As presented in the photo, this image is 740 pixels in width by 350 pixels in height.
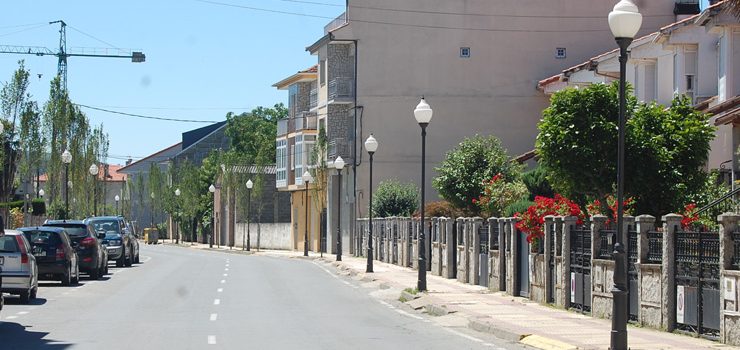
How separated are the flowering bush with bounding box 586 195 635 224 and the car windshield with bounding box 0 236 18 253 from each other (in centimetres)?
1354

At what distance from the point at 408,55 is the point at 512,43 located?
18.4 feet

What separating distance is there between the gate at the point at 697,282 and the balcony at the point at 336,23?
152 ft

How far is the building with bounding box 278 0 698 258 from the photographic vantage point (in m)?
61.9

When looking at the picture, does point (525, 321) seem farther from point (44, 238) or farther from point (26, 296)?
point (44, 238)

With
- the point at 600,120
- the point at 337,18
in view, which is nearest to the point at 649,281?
the point at 600,120

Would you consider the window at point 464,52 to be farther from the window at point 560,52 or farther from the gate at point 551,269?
the gate at point 551,269

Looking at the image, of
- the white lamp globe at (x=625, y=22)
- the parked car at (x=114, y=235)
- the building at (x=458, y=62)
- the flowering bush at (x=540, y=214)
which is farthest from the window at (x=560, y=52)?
the white lamp globe at (x=625, y=22)

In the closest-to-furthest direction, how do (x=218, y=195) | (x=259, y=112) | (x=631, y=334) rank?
(x=631, y=334) < (x=218, y=195) < (x=259, y=112)

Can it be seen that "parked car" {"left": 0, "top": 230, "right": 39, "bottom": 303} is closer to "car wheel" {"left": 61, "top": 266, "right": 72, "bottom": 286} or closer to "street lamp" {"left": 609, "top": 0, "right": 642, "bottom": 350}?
"car wheel" {"left": 61, "top": 266, "right": 72, "bottom": 286}

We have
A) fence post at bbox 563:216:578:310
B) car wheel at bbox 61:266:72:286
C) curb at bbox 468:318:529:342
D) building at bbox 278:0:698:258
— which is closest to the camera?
curb at bbox 468:318:529:342

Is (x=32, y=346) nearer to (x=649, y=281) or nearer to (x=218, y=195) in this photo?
(x=649, y=281)

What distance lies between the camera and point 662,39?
3578 cm

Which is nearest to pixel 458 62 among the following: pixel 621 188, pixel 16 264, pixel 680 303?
pixel 16 264

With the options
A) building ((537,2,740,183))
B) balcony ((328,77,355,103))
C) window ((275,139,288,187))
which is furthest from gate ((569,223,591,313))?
window ((275,139,288,187))
